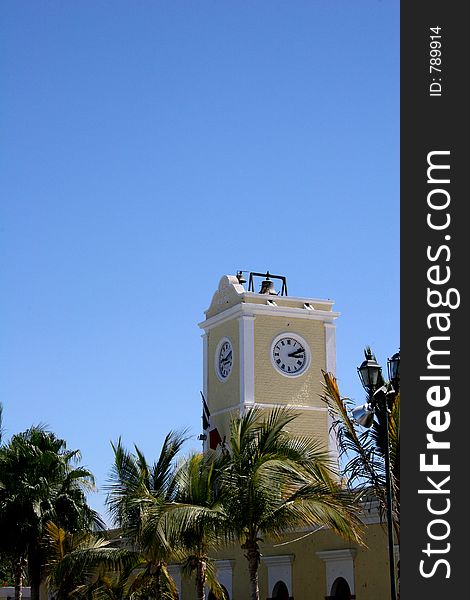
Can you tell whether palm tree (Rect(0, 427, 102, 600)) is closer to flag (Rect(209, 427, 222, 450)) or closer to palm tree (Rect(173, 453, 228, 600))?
palm tree (Rect(173, 453, 228, 600))

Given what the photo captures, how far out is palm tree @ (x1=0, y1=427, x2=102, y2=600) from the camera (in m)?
28.6

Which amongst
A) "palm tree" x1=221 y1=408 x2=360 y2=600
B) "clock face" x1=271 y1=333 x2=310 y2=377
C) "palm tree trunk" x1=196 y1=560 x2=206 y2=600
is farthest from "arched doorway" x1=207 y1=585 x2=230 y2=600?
"clock face" x1=271 y1=333 x2=310 y2=377

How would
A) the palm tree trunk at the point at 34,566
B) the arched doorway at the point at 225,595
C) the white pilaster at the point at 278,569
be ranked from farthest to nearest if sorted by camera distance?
1. the palm tree trunk at the point at 34,566
2. the arched doorway at the point at 225,595
3. the white pilaster at the point at 278,569

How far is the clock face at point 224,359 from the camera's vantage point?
136 feet

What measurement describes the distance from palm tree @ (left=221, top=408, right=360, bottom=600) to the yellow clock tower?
20409 mm

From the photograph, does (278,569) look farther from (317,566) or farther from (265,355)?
(265,355)

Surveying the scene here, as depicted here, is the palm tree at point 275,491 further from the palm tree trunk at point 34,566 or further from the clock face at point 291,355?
the clock face at point 291,355

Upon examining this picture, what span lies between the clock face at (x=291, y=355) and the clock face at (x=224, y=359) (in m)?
1.76

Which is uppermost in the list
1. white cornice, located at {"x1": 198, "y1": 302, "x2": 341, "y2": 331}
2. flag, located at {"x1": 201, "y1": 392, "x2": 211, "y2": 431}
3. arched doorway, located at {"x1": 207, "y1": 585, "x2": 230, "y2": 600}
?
white cornice, located at {"x1": 198, "y1": 302, "x2": 341, "y2": 331}

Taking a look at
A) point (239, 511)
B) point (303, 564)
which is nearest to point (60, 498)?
point (303, 564)

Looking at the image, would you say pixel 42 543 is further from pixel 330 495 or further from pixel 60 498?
pixel 330 495

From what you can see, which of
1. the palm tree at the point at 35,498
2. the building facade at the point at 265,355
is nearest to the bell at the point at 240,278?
the building facade at the point at 265,355

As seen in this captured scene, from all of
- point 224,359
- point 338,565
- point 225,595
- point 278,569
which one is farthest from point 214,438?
point 338,565

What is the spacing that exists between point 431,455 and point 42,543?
22178mm
